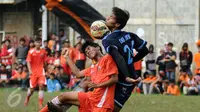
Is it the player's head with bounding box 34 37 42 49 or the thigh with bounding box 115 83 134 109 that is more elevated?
the player's head with bounding box 34 37 42 49

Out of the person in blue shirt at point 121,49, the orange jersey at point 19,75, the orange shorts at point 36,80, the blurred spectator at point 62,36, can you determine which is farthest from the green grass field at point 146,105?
the blurred spectator at point 62,36

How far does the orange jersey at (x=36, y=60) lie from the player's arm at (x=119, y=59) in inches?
336

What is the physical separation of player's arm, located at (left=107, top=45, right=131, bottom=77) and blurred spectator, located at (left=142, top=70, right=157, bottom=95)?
542 inches

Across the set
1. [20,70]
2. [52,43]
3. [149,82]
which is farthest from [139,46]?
[52,43]

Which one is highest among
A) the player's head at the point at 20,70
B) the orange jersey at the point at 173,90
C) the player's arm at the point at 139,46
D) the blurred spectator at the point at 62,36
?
the player's arm at the point at 139,46

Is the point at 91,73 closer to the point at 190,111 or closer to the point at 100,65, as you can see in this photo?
the point at 100,65

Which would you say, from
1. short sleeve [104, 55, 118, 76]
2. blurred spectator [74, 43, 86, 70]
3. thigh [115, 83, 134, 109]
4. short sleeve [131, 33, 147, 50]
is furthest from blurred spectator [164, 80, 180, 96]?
short sleeve [104, 55, 118, 76]

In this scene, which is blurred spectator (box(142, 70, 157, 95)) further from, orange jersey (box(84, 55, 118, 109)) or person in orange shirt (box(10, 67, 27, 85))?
orange jersey (box(84, 55, 118, 109))

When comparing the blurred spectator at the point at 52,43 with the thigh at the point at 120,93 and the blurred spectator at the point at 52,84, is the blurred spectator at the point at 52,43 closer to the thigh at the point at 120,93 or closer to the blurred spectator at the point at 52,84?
the blurred spectator at the point at 52,84

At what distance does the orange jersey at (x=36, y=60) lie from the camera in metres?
16.5

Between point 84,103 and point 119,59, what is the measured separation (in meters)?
0.83

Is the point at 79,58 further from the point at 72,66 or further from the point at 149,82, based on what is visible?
the point at 72,66

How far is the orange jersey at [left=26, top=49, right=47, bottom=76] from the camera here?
16453mm

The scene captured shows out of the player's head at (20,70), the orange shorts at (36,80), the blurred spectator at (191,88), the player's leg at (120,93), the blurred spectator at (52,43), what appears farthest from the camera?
the blurred spectator at (52,43)
